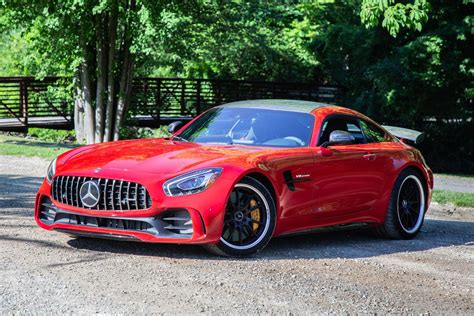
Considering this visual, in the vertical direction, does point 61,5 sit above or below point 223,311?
above

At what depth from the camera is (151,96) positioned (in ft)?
100

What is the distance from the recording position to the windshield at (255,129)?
9016 millimetres

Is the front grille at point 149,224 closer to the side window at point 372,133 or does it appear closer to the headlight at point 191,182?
the headlight at point 191,182

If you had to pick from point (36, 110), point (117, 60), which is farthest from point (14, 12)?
point (36, 110)

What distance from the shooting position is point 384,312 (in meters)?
6.45

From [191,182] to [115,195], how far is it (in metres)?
0.67

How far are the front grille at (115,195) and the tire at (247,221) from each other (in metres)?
0.72

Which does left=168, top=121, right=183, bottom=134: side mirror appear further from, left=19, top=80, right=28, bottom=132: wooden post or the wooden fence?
left=19, top=80, right=28, bottom=132: wooden post

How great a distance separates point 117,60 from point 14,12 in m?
2.95

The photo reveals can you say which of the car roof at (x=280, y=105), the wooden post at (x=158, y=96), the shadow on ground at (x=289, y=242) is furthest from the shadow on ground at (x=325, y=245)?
the wooden post at (x=158, y=96)

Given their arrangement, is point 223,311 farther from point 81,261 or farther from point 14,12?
point 14,12

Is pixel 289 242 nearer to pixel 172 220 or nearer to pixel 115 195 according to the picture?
pixel 172 220

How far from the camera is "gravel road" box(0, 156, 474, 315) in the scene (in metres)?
6.32

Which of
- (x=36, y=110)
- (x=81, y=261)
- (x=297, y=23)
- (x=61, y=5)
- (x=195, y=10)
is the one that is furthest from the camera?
(x=297, y=23)
